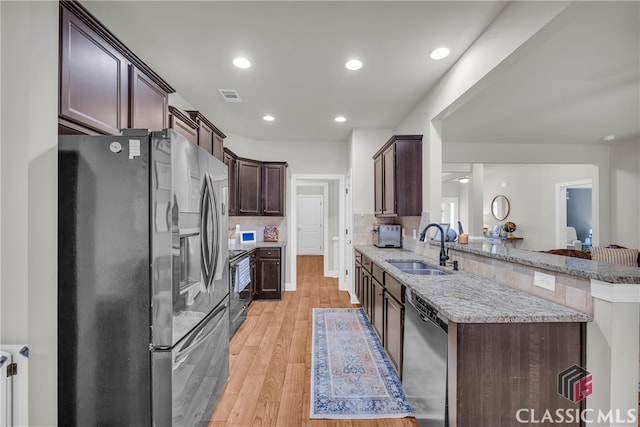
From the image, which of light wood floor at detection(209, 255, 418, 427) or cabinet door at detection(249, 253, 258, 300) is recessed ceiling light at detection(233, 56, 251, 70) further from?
light wood floor at detection(209, 255, 418, 427)

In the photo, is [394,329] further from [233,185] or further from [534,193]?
[534,193]

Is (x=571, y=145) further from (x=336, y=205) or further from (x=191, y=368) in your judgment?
(x=191, y=368)

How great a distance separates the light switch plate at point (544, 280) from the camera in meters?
1.49

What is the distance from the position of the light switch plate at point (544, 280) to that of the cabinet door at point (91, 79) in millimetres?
2528

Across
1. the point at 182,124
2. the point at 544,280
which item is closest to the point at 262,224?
the point at 182,124

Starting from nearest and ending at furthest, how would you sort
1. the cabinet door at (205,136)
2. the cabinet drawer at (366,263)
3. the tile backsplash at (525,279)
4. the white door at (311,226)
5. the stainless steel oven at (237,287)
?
the tile backsplash at (525,279), the cabinet door at (205,136), the stainless steel oven at (237,287), the cabinet drawer at (366,263), the white door at (311,226)

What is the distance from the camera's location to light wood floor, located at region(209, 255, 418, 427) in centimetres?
188

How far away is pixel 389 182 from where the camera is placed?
3.57 metres

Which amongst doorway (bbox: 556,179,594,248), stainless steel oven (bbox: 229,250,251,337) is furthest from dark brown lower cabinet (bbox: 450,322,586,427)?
doorway (bbox: 556,179,594,248)

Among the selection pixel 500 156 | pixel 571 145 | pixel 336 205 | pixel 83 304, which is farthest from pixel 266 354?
pixel 571 145

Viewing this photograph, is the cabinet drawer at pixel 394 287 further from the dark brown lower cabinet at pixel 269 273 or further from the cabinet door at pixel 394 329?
the dark brown lower cabinet at pixel 269 273

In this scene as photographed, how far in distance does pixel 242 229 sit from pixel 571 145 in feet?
21.1

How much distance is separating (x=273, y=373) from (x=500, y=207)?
23.4ft

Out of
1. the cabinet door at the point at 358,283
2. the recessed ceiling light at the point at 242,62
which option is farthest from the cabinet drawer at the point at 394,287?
the recessed ceiling light at the point at 242,62
